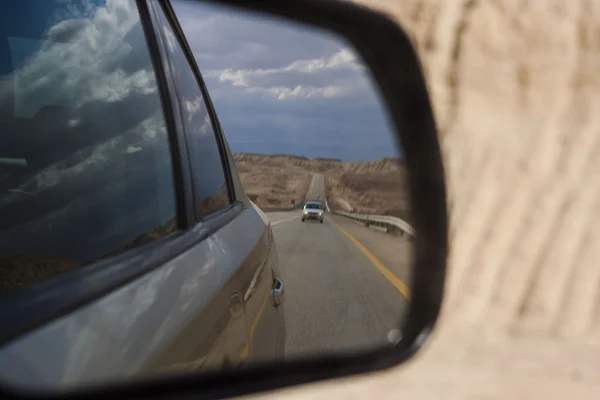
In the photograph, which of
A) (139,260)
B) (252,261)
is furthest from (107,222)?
(252,261)

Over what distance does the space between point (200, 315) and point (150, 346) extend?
33 centimetres

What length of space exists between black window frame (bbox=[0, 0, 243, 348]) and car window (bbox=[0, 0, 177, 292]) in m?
0.06

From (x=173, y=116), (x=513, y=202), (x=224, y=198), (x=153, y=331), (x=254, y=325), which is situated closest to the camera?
(x=153, y=331)

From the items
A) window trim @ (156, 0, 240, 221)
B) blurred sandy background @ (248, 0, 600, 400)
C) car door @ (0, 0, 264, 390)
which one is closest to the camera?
car door @ (0, 0, 264, 390)

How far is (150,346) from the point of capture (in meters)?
1.62

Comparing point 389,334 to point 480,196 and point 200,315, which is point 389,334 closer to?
point 200,315

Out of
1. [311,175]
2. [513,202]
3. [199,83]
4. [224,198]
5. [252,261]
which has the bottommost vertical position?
[513,202]

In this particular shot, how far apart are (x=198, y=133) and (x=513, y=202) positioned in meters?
11.1

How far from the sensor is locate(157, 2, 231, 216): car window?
2748mm

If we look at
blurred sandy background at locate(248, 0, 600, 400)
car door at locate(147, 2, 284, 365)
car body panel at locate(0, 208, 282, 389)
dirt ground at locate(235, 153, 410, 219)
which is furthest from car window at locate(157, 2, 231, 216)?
blurred sandy background at locate(248, 0, 600, 400)

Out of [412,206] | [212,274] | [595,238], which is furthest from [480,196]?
[212,274]

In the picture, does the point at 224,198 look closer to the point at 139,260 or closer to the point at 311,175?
the point at 311,175

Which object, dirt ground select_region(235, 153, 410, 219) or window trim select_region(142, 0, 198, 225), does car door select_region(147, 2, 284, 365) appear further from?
dirt ground select_region(235, 153, 410, 219)

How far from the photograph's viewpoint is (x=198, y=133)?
2.91 meters
